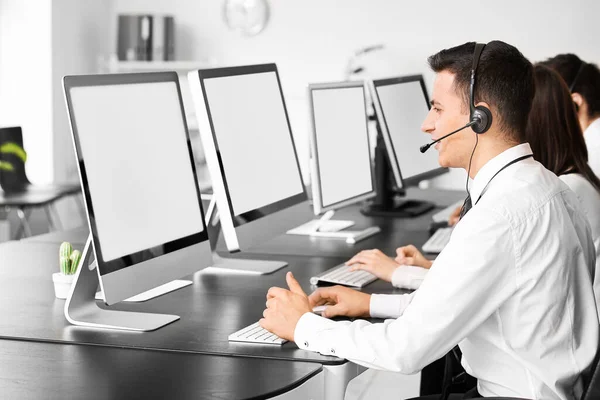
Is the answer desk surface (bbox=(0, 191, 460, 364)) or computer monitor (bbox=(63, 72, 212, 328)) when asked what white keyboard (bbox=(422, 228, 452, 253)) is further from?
computer monitor (bbox=(63, 72, 212, 328))

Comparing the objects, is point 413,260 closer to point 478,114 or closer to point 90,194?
point 478,114

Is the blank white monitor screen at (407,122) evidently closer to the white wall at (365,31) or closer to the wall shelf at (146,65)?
the white wall at (365,31)

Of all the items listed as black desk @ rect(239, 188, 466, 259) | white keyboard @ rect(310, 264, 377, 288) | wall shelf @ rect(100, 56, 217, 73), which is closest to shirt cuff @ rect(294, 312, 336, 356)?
white keyboard @ rect(310, 264, 377, 288)

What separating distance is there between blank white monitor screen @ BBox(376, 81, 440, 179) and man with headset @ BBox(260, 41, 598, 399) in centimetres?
184

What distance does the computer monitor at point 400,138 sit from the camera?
3.58 m

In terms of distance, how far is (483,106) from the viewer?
1676 millimetres

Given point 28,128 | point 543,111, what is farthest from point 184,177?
point 28,128

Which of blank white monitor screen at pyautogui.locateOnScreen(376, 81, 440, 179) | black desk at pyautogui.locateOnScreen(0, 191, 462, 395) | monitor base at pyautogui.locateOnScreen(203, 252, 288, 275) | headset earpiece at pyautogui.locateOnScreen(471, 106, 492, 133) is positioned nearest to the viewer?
headset earpiece at pyautogui.locateOnScreen(471, 106, 492, 133)

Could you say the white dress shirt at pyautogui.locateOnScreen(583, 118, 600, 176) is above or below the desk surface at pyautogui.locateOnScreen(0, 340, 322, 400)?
above

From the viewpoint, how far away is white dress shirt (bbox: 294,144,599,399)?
5.07 feet

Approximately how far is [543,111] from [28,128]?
4529 mm

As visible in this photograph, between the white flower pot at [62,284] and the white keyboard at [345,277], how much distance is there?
62 cm

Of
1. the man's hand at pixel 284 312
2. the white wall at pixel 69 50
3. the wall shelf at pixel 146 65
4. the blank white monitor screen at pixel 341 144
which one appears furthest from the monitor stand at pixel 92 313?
the wall shelf at pixel 146 65

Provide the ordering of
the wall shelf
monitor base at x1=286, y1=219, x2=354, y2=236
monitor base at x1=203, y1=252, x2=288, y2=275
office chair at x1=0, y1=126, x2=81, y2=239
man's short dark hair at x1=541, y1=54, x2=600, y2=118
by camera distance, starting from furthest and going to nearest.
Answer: the wall shelf
office chair at x1=0, y1=126, x2=81, y2=239
man's short dark hair at x1=541, y1=54, x2=600, y2=118
monitor base at x1=286, y1=219, x2=354, y2=236
monitor base at x1=203, y1=252, x2=288, y2=275
